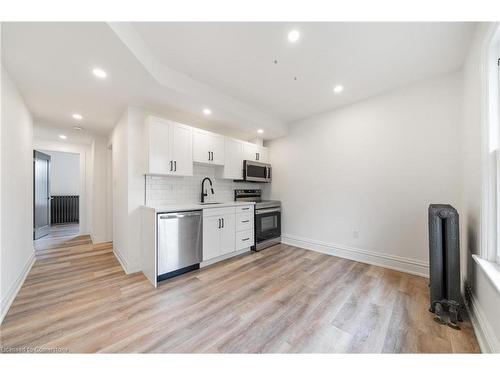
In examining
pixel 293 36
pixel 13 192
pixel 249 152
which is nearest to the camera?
pixel 293 36

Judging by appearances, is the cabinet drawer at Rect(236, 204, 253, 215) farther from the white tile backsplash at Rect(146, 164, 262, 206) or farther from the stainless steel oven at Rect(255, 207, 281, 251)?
the white tile backsplash at Rect(146, 164, 262, 206)

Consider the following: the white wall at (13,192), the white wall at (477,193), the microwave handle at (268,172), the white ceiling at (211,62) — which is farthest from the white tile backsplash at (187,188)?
the white wall at (477,193)

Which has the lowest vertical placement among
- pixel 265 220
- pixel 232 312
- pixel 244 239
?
pixel 232 312

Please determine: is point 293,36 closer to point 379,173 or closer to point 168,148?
point 168,148

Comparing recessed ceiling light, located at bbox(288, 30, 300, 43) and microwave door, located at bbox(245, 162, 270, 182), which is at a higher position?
recessed ceiling light, located at bbox(288, 30, 300, 43)

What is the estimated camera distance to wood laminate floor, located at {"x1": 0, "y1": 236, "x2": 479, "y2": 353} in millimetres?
1411

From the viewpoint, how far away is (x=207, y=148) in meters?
3.26

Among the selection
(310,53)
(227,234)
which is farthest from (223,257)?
(310,53)

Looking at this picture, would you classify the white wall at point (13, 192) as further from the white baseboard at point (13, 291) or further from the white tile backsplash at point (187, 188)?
the white tile backsplash at point (187, 188)

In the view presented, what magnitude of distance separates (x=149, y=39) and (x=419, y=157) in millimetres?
3496

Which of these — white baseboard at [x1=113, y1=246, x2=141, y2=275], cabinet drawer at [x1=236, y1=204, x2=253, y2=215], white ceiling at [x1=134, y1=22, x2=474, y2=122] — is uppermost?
white ceiling at [x1=134, y1=22, x2=474, y2=122]

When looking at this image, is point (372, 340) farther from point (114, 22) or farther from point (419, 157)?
point (114, 22)

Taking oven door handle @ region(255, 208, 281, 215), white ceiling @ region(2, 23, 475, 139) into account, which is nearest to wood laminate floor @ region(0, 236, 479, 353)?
oven door handle @ region(255, 208, 281, 215)

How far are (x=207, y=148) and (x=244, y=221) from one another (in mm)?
1442
